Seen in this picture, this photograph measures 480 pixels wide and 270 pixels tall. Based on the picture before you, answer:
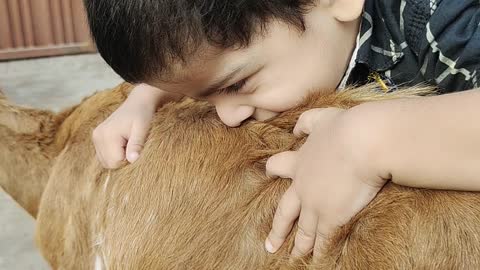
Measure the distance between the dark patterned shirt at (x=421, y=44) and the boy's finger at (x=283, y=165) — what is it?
340mm

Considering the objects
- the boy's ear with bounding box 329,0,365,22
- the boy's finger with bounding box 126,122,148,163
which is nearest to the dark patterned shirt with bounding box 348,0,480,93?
the boy's ear with bounding box 329,0,365,22

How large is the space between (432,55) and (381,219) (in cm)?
45

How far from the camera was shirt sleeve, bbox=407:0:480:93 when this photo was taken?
4.89 feet

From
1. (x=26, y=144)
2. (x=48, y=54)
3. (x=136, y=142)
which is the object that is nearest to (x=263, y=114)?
(x=136, y=142)

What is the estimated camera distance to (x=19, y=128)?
1989mm

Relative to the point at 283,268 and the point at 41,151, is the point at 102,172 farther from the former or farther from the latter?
the point at 283,268

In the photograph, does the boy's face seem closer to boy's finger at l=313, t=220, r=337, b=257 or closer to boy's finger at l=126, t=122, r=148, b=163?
boy's finger at l=126, t=122, r=148, b=163

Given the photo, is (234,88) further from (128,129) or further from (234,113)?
(128,129)

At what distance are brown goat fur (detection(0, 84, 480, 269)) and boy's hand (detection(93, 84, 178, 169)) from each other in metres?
0.03

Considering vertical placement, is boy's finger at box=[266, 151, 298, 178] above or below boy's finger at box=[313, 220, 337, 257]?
above

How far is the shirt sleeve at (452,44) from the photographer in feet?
4.89

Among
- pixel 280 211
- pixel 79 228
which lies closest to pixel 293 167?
pixel 280 211

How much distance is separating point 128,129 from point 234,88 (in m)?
0.31

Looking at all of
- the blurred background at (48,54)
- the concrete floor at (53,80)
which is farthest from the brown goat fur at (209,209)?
the blurred background at (48,54)
